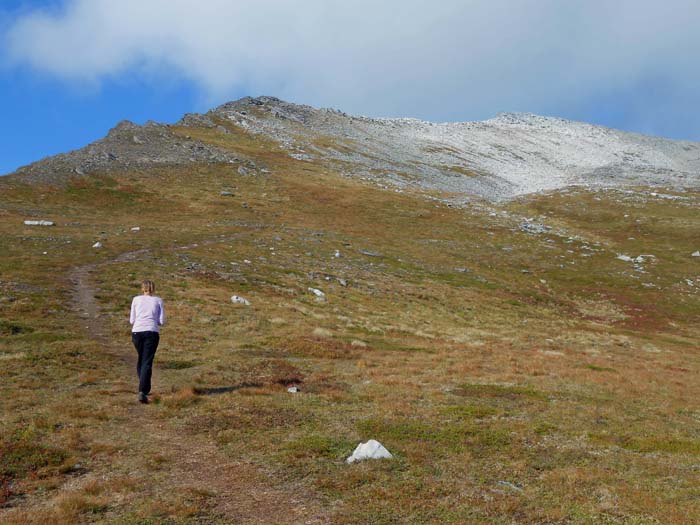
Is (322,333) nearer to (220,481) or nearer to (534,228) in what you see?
(220,481)

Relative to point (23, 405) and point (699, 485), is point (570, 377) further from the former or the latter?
point (23, 405)

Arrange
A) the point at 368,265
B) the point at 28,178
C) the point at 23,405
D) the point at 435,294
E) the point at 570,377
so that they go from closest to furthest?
the point at 23,405 < the point at 570,377 < the point at 435,294 < the point at 368,265 < the point at 28,178

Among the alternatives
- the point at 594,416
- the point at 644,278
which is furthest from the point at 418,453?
the point at 644,278

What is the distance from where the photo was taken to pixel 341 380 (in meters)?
21.2

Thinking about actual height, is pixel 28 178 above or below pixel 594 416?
above

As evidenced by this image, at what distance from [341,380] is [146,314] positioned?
820cm

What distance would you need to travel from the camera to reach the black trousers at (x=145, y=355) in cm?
Result: 1658

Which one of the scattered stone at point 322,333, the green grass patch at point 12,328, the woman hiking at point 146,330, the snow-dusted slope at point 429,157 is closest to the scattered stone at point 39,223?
the green grass patch at point 12,328

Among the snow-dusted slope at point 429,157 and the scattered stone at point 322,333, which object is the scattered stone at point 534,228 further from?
the scattered stone at point 322,333

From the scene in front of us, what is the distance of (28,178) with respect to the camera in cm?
7738

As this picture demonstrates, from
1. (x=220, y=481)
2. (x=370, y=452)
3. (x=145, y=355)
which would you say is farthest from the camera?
(x=145, y=355)

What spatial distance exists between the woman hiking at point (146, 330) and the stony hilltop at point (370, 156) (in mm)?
73470

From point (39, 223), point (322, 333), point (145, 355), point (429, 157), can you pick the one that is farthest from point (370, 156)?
point (145, 355)

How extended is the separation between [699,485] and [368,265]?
48.4 m
